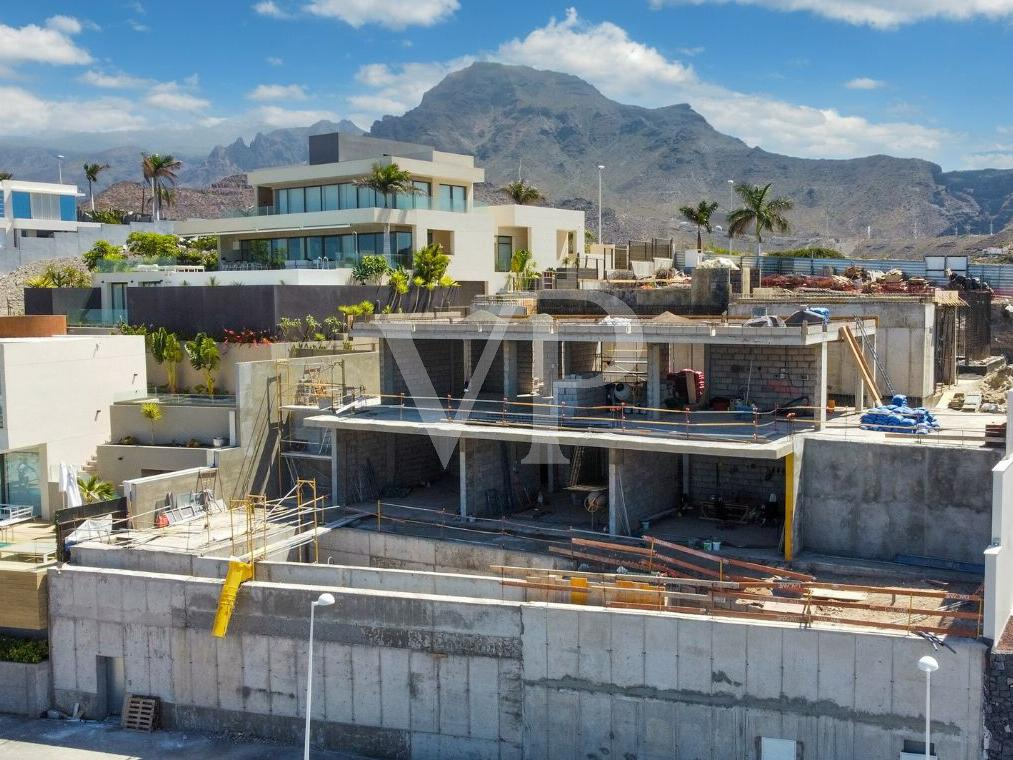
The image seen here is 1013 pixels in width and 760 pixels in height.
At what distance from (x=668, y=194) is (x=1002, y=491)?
15957 cm

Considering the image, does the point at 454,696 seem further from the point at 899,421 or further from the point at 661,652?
the point at 899,421

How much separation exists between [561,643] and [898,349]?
1587 cm

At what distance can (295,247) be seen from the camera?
170 feet

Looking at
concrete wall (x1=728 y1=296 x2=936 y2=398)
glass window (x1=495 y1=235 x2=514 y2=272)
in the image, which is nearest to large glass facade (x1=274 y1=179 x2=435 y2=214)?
glass window (x1=495 y1=235 x2=514 y2=272)

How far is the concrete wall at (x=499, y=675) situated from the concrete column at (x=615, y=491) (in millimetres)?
5438

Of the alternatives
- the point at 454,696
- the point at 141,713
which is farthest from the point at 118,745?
the point at 454,696

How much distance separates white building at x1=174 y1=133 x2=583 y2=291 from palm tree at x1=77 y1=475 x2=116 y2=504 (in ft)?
48.3

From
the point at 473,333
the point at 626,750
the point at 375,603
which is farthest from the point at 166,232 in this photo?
the point at 626,750

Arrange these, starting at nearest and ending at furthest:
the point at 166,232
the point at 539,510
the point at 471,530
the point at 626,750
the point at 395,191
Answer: the point at 626,750 < the point at 471,530 < the point at 539,510 < the point at 395,191 < the point at 166,232

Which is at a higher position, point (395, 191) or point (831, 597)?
point (395, 191)

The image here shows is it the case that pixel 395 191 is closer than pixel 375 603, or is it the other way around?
pixel 375 603

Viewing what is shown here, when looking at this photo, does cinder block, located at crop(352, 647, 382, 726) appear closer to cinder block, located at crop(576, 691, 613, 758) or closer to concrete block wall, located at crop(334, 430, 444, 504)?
cinder block, located at crop(576, 691, 613, 758)

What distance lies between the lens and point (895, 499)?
24484mm

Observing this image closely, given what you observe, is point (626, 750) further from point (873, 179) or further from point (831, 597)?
point (873, 179)
